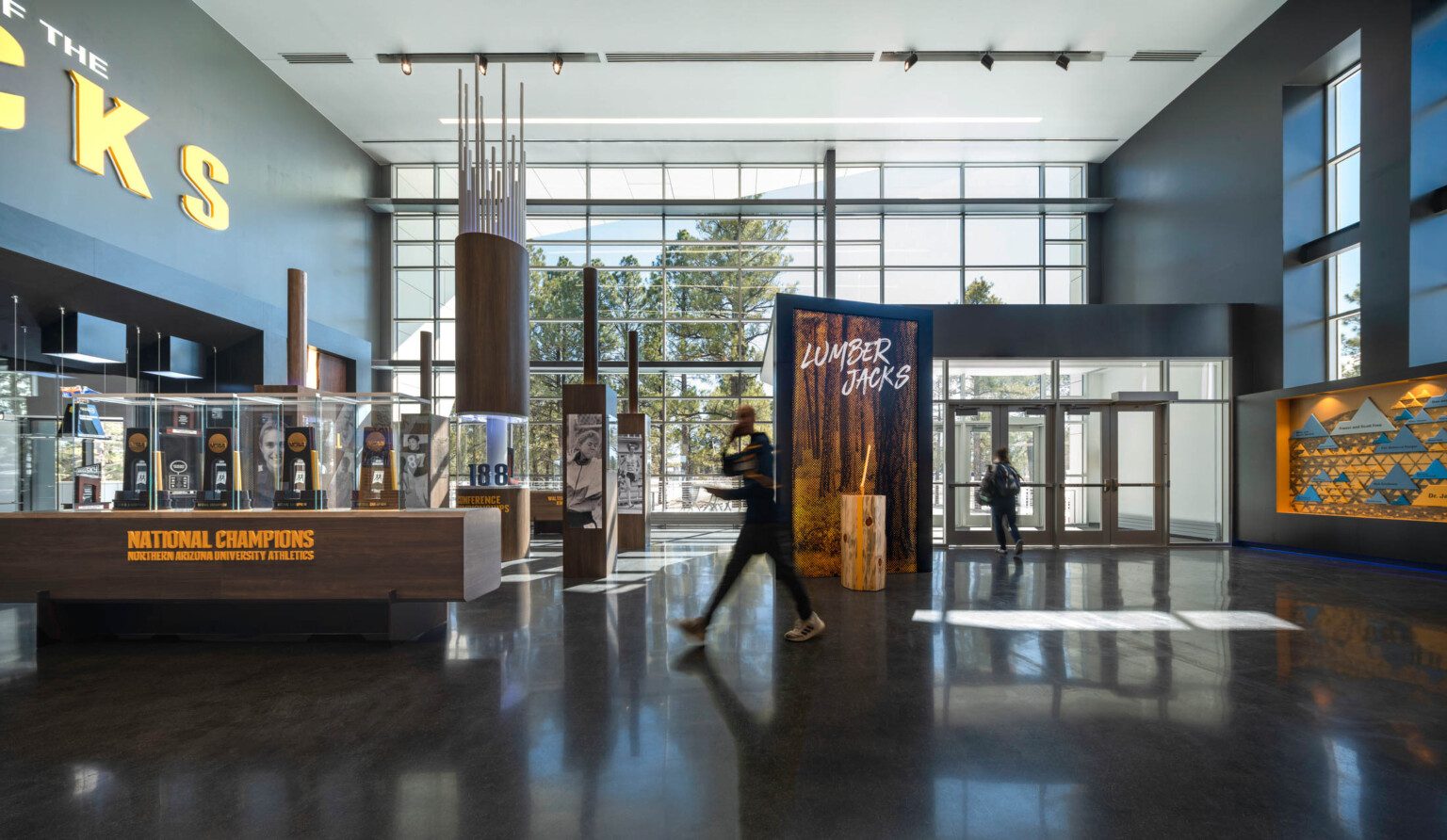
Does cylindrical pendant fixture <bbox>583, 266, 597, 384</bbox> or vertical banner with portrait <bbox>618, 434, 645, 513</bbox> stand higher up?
cylindrical pendant fixture <bbox>583, 266, 597, 384</bbox>

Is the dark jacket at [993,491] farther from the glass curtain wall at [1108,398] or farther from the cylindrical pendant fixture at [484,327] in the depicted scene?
the cylindrical pendant fixture at [484,327]

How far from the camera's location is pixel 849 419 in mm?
8039

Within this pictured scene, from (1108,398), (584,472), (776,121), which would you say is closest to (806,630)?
(584,472)

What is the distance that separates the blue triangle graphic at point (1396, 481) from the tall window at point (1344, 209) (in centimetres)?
181

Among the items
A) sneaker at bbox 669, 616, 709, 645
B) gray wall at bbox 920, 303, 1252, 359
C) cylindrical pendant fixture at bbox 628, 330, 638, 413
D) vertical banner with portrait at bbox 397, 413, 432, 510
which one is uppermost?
gray wall at bbox 920, 303, 1252, 359

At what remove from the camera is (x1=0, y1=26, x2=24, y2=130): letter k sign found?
6773 millimetres

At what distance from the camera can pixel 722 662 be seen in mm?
4242

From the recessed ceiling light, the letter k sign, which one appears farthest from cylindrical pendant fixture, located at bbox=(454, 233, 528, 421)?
the recessed ceiling light

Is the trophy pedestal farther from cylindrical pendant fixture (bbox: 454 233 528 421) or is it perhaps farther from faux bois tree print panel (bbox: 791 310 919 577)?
faux bois tree print panel (bbox: 791 310 919 577)

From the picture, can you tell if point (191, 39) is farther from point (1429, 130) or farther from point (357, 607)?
point (1429, 130)

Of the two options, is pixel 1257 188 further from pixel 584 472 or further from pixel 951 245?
pixel 584 472

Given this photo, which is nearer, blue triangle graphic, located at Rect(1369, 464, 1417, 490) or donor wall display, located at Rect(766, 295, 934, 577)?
donor wall display, located at Rect(766, 295, 934, 577)

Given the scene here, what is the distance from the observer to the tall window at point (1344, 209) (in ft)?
31.7

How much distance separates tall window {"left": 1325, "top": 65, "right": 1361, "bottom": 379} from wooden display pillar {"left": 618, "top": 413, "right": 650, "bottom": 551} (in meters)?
10.5
